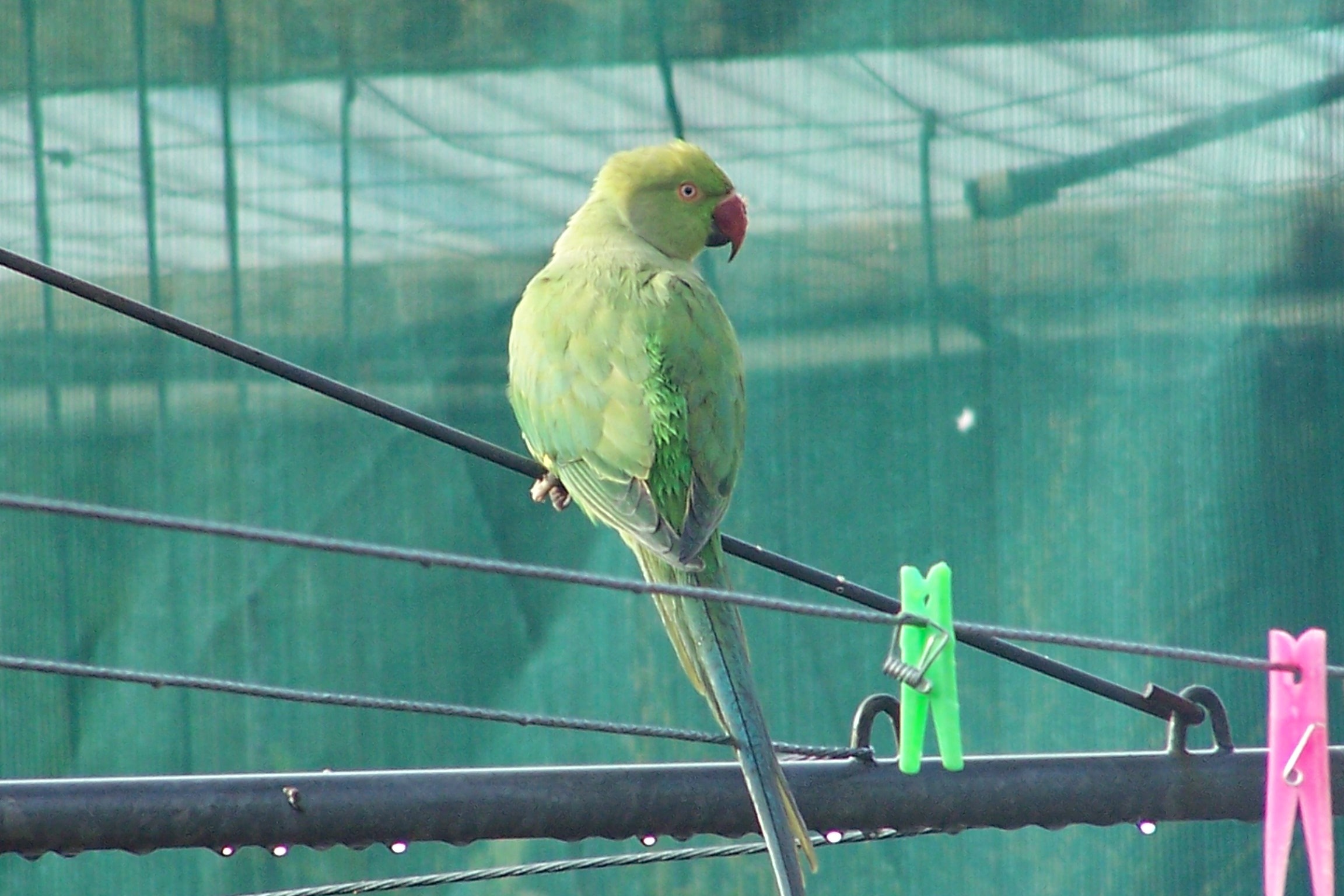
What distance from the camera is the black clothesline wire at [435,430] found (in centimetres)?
166

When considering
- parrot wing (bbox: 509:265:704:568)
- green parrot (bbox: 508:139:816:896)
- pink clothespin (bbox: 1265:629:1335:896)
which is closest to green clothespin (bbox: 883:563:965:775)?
green parrot (bbox: 508:139:816:896)

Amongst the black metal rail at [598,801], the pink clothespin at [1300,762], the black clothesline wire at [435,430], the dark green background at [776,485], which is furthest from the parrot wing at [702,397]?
the dark green background at [776,485]

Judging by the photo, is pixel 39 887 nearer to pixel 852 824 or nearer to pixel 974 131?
pixel 852 824

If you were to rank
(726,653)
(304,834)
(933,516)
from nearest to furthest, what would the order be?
(304,834), (726,653), (933,516)

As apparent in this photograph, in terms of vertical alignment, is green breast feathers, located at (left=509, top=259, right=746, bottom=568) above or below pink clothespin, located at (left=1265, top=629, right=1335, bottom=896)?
above

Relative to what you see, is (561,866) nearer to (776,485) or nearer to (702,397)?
(702,397)

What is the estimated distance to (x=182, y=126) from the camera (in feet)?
11.9

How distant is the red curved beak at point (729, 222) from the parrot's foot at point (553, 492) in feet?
2.45

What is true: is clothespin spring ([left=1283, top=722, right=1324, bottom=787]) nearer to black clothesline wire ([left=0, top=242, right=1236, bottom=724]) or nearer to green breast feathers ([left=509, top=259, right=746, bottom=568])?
black clothesline wire ([left=0, top=242, right=1236, bottom=724])

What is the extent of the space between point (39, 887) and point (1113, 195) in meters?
3.13

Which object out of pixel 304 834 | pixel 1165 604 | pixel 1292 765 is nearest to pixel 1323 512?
pixel 1165 604

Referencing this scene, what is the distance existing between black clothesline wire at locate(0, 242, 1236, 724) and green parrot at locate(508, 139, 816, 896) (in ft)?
0.55

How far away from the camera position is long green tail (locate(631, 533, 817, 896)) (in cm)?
157

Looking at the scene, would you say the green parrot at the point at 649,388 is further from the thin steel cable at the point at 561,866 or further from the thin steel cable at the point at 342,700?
the thin steel cable at the point at 342,700
